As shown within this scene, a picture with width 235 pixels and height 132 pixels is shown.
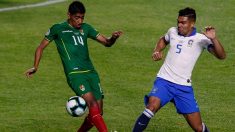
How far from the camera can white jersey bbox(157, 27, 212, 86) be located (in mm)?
14664

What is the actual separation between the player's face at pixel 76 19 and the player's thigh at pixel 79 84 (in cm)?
102

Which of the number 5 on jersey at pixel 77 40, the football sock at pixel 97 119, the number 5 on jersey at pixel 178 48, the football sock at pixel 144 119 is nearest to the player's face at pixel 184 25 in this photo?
the number 5 on jersey at pixel 178 48

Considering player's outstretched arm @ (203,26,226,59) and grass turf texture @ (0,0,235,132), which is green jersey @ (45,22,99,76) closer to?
grass turf texture @ (0,0,235,132)

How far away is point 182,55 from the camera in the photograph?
14.7 metres

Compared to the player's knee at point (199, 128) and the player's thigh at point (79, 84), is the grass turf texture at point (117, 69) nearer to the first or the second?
the player's thigh at point (79, 84)

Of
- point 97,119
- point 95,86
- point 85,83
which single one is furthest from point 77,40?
point 97,119

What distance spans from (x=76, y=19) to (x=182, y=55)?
2.25 metres

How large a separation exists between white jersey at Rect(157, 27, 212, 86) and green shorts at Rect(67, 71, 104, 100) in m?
1.46

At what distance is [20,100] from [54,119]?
2.51 m

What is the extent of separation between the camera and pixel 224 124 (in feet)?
58.6

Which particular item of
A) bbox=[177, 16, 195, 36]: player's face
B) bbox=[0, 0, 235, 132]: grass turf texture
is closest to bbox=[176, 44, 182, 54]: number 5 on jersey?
bbox=[177, 16, 195, 36]: player's face

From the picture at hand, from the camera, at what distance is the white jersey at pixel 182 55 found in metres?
14.7

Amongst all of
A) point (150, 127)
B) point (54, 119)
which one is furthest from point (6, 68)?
point (150, 127)

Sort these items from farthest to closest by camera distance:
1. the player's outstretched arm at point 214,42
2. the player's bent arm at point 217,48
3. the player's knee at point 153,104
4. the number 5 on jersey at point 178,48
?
the number 5 on jersey at point 178,48, the player's knee at point 153,104, the player's bent arm at point 217,48, the player's outstretched arm at point 214,42
